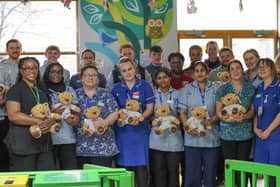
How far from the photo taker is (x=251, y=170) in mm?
2238

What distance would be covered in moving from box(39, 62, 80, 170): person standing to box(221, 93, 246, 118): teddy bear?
133cm

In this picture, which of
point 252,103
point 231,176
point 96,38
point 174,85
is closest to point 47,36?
point 96,38

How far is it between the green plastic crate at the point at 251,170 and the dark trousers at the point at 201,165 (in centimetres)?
201

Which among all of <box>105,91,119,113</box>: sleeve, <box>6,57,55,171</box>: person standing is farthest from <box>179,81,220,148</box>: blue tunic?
<box>6,57,55,171</box>: person standing

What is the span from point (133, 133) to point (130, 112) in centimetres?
22

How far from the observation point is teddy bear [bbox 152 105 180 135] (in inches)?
170

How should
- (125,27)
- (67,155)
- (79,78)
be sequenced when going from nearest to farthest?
(67,155) → (79,78) → (125,27)

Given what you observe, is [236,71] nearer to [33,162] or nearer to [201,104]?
[201,104]

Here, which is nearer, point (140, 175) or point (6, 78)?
point (140, 175)

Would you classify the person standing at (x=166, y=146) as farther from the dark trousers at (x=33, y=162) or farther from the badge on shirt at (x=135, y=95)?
the dark trousers at (x=33, y=162)

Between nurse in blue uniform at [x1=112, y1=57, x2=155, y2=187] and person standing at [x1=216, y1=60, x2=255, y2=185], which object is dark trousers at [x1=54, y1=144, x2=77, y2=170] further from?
person standing at [x1=216, y1=60, x2=255, y2=185]

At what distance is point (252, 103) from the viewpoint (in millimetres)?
4273

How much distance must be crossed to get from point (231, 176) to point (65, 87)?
2267mm

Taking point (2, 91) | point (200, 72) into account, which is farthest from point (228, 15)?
point (2, 91)
